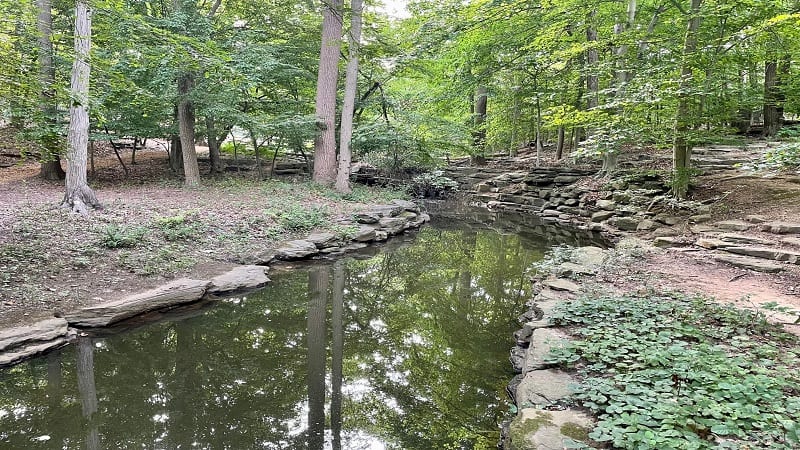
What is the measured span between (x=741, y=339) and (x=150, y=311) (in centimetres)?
600

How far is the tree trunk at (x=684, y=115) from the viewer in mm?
8250

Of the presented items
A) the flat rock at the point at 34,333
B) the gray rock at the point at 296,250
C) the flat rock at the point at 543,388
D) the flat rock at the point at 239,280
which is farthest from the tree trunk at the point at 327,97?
the flat rock at the point at 543,388

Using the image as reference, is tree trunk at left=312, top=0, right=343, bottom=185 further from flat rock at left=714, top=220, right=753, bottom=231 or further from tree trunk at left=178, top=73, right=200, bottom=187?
flat rock at left=714, top=220, right=753, bottom=231

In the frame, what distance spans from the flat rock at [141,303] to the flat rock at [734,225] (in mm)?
8879

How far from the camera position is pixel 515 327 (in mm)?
5445

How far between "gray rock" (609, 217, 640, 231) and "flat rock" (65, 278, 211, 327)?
916 centimetres

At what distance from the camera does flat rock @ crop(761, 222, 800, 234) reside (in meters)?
6.95

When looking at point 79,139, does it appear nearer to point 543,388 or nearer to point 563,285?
point 563,285

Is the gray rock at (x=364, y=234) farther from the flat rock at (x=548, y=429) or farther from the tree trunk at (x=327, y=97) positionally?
the flat rock at (x=548, y=429)

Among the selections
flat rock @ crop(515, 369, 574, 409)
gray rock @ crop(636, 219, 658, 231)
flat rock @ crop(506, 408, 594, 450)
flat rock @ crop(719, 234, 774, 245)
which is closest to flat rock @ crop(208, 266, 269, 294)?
flat rock @ crop(515, 369, 574, 409)

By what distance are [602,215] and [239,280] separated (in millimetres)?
9317

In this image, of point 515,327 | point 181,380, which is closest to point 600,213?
point 515,327

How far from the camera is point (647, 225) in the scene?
9.73 meters

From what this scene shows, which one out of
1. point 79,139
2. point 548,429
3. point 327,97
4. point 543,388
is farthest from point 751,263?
point 79,139
